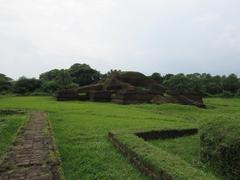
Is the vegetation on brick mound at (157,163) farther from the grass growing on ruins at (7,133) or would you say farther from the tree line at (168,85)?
the tree line at (168,85)

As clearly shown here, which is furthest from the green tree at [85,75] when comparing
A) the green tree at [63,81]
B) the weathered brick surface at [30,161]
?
the weathered brick surface at [30,161]

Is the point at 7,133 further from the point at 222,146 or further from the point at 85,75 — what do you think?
the point at 85,75

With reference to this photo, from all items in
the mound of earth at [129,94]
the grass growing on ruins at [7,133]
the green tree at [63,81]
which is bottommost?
the grass growing on ruins at [7,133]

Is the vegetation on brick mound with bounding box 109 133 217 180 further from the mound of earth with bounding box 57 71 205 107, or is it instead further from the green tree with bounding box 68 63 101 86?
the green tree with bounding box 68 63 101 86

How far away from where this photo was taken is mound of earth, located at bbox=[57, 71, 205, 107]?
20484 millimetres

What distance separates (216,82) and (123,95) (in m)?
28.4

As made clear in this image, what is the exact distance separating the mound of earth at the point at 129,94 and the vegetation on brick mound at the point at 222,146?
47.9ft

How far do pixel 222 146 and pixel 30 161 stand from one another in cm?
326

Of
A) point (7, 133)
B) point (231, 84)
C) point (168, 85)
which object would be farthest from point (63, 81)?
point (7, 133)

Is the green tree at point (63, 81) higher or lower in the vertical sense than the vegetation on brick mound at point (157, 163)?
higher

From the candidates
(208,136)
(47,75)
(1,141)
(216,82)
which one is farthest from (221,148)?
(47,75)

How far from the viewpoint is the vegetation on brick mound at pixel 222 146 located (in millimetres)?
4150

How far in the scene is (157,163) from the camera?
4000 millimetres

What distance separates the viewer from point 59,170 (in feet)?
13.2
